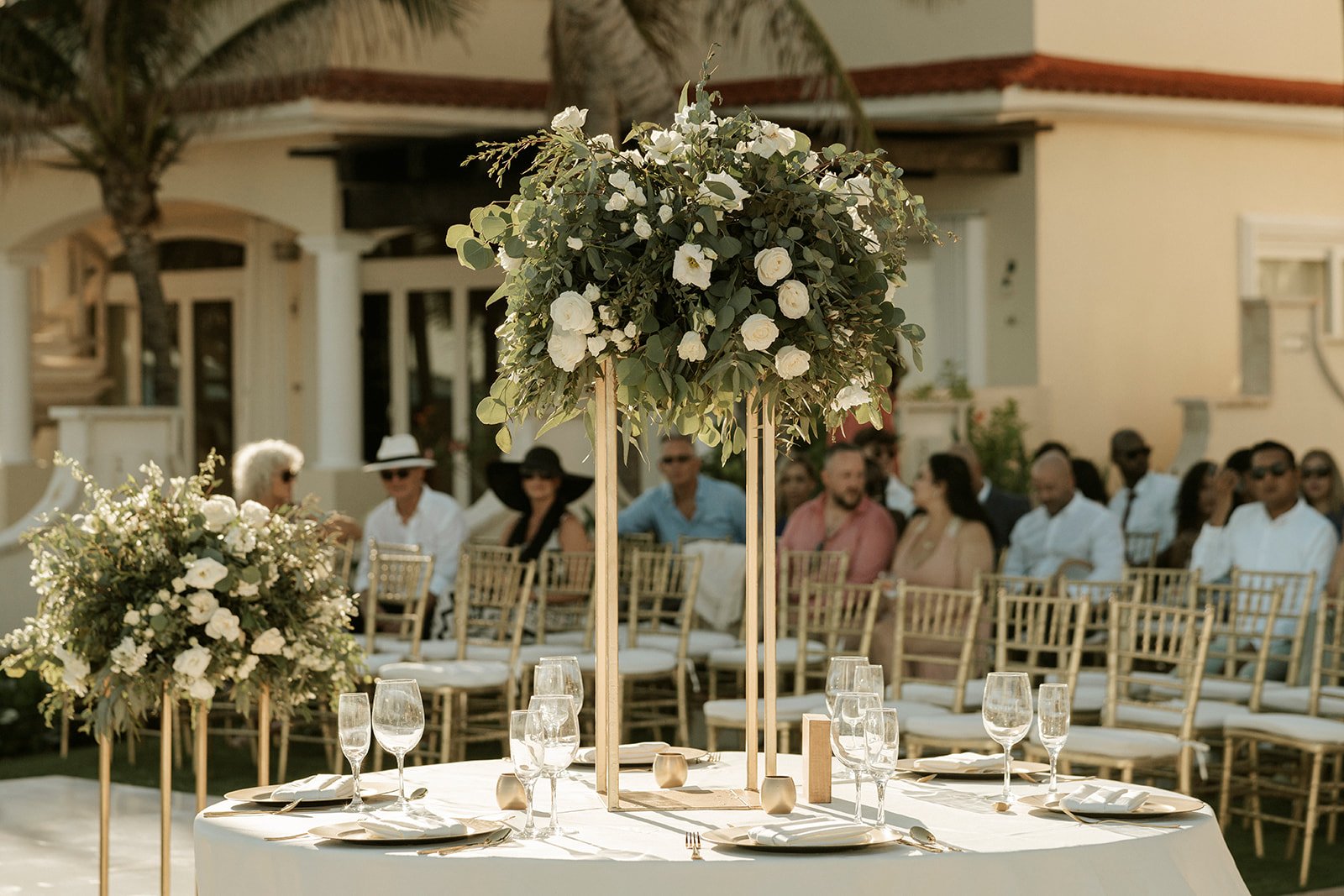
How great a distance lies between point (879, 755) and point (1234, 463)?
25.8 ft

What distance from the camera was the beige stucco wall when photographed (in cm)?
1678

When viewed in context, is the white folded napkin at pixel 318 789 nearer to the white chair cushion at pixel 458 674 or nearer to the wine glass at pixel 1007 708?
the wine glass at pixel 1007 708

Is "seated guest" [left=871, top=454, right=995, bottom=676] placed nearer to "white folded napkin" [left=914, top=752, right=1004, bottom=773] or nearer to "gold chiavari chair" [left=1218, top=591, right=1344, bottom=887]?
→ "gold chiavari chair" [left=1218, top=591, right=1344, bottom=887]

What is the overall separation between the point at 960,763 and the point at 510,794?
1193 mm

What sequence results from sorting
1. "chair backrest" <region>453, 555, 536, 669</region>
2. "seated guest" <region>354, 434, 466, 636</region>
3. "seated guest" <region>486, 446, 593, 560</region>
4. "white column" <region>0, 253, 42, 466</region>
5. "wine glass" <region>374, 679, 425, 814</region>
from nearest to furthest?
"wine glass" <region>374, 679, 425, 814</region> < "chair backrest" <region>453, 555, 536, 669</region> < "seated guest" <region>486, 446, 593, 560</region> < "seated guest" <region>354, 434, 466, 636</region> < "white column" <region>0, 253, 42, 466</region>

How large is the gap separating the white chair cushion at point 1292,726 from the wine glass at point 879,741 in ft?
13.7

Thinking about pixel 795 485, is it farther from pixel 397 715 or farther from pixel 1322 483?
pixel 397 715

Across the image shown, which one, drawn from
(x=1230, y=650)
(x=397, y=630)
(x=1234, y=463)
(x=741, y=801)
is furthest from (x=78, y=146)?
(x=741, y=801)

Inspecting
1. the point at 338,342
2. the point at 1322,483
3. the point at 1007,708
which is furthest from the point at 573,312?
the point at 338,342

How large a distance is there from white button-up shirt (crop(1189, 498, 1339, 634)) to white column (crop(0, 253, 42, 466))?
12.4 m

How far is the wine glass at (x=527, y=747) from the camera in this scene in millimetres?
4055

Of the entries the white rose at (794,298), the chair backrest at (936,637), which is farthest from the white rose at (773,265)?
the chair backrest at (936,637)

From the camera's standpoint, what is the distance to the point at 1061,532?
36.0ft

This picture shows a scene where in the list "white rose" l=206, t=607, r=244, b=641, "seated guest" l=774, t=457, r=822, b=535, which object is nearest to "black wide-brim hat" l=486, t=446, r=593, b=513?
"seated guest" l=774, t=457, r=822, b=535
